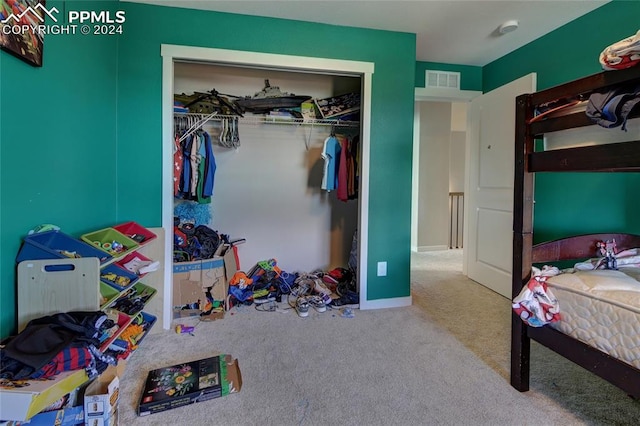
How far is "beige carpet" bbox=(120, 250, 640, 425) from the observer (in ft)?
4.82

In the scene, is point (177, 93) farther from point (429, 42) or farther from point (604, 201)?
point (604, 201)

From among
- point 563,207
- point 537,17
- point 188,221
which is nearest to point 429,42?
point 537,17

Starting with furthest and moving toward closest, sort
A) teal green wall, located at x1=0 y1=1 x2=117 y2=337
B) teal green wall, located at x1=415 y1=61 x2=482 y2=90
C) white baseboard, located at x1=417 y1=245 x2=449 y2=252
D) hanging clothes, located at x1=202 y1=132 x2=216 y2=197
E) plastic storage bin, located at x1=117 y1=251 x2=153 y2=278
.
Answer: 1. white baseboard, located at x1=417 y1=245 x2=449 y2=252
2. teal green wall, located at x1=415 y1=61 x2=482 y2=90
3. hanging clothes, located at x1=202 y1=132 x2=216 y2=197
4. plastic storage bin, located at x1=117 y1=251 x2=153 y2=278
5. teal green wall, located at x1=0 y1=1 x2=117 y2=337

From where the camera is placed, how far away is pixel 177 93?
2998 mm

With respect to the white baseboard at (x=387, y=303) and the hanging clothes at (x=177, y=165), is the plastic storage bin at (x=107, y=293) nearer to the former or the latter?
the hanging clothes at (x=177, y=165)

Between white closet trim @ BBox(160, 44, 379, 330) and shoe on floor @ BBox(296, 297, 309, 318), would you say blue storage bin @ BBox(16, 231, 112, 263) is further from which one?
shoe on floor @ BBox(296, 297, 309, 318)

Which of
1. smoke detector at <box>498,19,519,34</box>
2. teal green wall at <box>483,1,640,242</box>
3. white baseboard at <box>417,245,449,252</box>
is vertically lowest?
white baseboard at <box>417,245,449,252</box>

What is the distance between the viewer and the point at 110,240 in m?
1.83

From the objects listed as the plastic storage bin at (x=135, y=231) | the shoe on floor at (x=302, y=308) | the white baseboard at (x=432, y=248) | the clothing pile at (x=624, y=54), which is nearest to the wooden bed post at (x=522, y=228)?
the clothing pile at (x=624, y=54)

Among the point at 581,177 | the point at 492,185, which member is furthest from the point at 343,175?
the point at 581,177

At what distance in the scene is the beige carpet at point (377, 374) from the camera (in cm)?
147

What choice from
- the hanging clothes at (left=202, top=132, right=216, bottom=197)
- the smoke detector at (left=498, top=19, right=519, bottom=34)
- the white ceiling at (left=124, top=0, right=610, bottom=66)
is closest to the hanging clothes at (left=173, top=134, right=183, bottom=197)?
the hanging clothes at (left=202, top=132, right=216, bottom=197)

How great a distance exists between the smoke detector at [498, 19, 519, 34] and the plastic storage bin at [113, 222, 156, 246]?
307 cm

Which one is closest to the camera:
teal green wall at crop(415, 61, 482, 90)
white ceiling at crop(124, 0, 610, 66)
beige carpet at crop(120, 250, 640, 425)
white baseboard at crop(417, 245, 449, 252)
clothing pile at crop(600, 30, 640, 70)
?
clothing pile at crop(600, 30, 640, 70)
